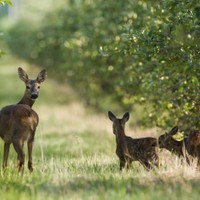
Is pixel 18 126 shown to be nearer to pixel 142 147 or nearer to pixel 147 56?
pixel 142 147

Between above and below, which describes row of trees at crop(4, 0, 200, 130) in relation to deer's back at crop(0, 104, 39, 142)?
above

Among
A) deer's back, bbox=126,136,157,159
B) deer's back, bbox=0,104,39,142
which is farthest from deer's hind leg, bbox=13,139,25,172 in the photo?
deer's back, bbox=126,136,157,159

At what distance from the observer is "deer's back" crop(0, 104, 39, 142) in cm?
1114

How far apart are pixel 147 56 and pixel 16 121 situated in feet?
9.56

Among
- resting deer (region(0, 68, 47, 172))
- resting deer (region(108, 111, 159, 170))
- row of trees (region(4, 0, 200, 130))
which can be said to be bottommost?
resting deer (region(108, 111, 159, 170))

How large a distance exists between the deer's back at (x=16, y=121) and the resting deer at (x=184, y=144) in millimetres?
2106

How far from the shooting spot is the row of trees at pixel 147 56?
12.5 m

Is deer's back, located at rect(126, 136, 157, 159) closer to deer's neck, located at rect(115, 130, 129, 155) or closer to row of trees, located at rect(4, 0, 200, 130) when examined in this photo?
deer's neck, located at rect(115, 130, 129, 155)

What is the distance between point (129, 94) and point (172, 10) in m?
6.54

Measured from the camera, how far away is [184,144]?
451 inches

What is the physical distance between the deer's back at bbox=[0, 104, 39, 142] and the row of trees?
226cm

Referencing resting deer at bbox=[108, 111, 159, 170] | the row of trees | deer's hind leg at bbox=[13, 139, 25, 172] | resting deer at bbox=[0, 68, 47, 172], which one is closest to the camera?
deer's hind leg at bbox=[13, 139, 25, 172]

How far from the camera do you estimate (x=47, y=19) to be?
42688 millimetres

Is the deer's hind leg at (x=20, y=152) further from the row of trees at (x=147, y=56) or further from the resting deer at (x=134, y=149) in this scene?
the row of trees at (x=147, y=56)
